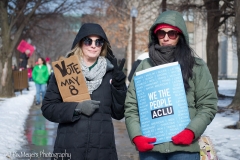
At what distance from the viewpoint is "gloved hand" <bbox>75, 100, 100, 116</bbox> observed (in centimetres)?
358

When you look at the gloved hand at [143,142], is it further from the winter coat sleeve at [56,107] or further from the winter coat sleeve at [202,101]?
the winter coat sleeve at [56,107]

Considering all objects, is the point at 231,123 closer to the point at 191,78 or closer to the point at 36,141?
the point at 36,141

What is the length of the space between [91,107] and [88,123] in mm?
168

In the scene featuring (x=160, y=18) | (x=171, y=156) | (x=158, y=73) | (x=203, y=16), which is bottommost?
(x=171, y=156)

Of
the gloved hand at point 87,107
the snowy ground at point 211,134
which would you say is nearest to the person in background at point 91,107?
the gloved hand at point 87,107

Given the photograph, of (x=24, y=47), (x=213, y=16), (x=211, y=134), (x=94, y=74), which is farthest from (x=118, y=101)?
(x=24, y=47)

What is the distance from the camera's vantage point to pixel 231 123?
11109 millimetres

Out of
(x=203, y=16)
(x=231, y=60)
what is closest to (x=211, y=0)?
(x=203, y=16)

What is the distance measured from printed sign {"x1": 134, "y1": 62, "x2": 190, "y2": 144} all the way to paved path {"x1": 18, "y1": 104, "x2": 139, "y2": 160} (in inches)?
150

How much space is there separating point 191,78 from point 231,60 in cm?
5492

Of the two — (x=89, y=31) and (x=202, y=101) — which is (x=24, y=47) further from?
(x=202, y=101)

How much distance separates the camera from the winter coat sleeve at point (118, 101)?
3.73 meters

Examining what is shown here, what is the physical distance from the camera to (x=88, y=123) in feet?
12.1

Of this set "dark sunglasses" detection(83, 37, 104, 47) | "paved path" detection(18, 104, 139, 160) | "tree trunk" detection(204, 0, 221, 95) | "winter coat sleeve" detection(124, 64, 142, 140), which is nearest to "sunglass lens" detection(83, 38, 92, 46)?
"dark sunglasses" detection(83, 37, 104, 47)
